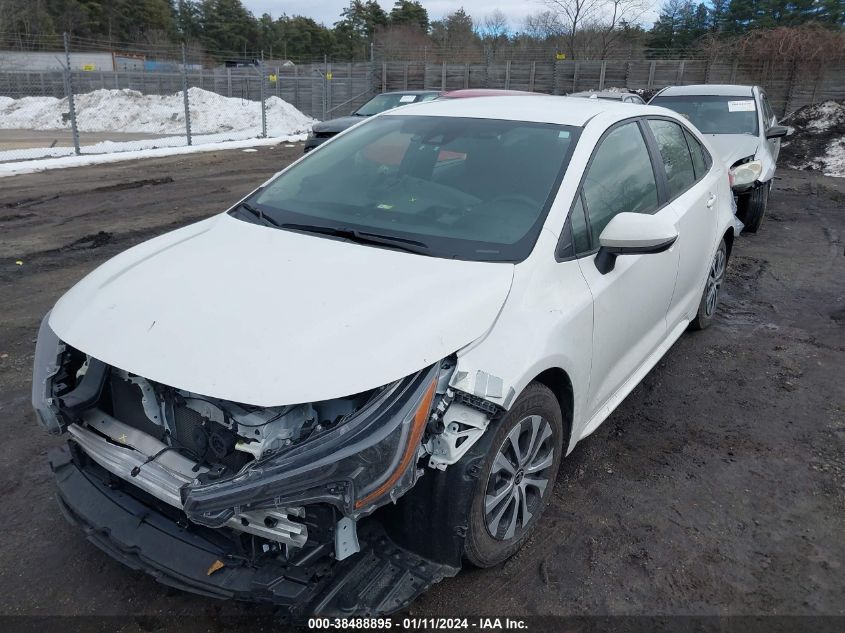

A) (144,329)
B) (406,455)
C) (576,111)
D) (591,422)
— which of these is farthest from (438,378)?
(576,111)

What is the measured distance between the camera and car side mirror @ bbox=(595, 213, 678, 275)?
2.81m

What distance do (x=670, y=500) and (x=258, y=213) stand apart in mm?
2534

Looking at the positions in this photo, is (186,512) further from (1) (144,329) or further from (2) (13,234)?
(2) (13,234)

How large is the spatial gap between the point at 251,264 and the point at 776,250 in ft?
24.4

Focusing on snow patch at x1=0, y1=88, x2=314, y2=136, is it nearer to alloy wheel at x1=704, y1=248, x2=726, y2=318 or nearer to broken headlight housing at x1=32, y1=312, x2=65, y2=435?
alloy wheel at x1=704, y1=248, x2=726, y2=318

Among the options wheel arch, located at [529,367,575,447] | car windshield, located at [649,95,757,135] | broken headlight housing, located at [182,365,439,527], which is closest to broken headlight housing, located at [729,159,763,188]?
car windshield, located at [649,95,757,135]

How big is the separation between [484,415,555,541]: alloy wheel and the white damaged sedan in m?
0.01

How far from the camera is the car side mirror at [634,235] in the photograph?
281 cm

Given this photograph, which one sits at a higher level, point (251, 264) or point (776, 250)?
point (251, 264)

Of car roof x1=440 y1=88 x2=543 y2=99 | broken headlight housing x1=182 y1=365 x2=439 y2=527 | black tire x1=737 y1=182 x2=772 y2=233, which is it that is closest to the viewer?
broken headlight housing x1=182 y1=365 x2=439 y2=527

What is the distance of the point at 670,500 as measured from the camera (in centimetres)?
313

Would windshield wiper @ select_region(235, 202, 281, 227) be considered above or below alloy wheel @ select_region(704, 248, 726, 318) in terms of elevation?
above

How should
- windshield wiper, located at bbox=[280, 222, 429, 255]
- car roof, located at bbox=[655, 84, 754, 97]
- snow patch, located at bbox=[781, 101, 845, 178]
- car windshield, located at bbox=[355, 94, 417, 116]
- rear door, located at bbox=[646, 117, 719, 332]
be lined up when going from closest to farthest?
windshield wiper, located at bbox=[280, 222, 429, 255] < rear door, located at bbox=[646, 117, 719, 332] < car roof, located at bbox=[655, 84, 754, 97] < car windshield, located at bbox=[355, 94, 417, 116] < snow patch, located at bbox=[781, 101, 845, 178]

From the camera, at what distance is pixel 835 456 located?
3.53 meters
